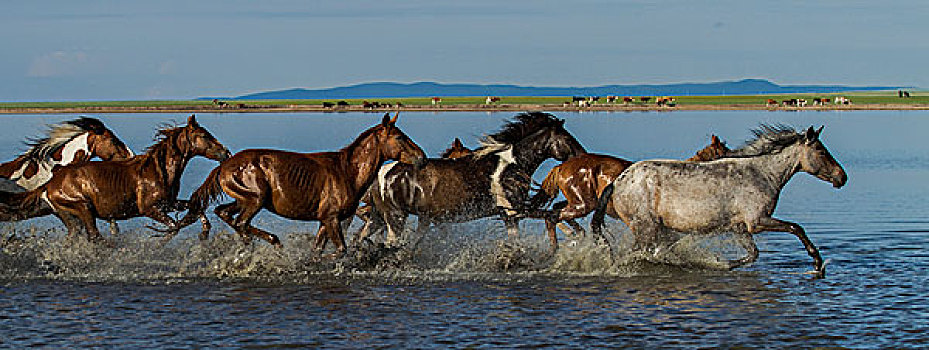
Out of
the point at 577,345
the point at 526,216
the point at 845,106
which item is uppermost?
the point at 845,106

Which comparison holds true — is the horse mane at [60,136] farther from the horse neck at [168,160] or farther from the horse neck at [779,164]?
the horse neck at [779,164]

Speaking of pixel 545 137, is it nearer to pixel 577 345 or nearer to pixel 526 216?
pixel 526 216

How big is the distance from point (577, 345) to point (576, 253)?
347 cm

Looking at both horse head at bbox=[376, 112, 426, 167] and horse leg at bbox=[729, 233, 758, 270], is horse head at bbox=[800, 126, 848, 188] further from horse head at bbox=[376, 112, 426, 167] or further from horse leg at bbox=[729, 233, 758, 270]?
horse head at bbox=[376, 112, 426, 167]

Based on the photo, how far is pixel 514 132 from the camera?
1403cm

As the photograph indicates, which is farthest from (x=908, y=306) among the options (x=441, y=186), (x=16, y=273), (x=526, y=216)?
(x=16, y=273)

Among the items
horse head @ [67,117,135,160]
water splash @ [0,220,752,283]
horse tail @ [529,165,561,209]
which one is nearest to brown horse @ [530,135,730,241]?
horse tail @ [529,165,561,209]

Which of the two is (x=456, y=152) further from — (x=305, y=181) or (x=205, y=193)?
(x=205, y=193)

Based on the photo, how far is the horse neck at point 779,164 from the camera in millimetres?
12492

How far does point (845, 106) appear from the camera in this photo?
107 m

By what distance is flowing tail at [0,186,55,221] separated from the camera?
13.2 meters

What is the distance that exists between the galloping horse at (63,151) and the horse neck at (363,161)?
312 centimetres

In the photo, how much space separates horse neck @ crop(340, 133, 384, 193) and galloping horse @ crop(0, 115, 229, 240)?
1.32m

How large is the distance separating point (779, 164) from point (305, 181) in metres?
4.61
